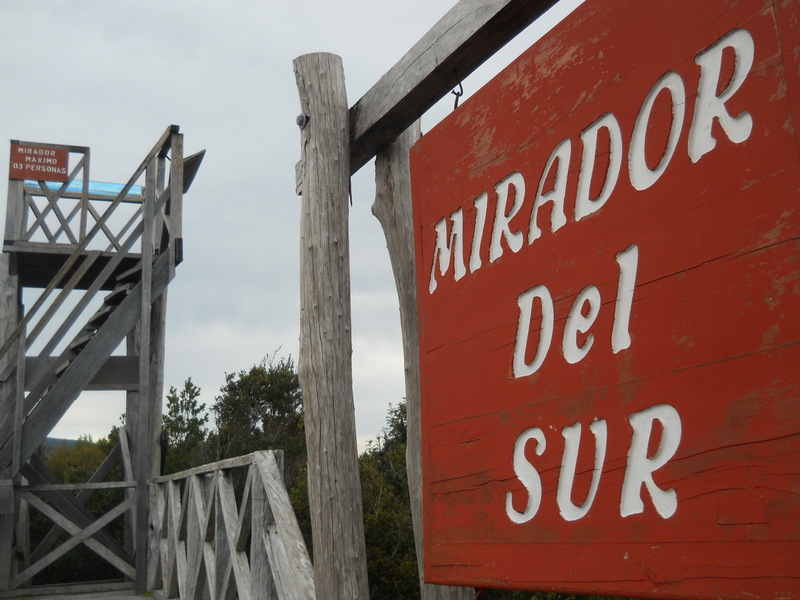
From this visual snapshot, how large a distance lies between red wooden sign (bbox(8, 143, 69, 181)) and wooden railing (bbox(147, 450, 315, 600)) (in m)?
4.94

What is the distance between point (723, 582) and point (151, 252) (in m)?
8.09

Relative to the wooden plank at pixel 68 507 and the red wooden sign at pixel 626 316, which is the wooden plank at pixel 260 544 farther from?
the wooden plank at pixel 68 507

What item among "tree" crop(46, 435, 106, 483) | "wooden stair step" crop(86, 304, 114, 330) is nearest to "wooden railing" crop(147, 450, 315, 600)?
"wooden stair step" crop(86, 304, 114, 330)

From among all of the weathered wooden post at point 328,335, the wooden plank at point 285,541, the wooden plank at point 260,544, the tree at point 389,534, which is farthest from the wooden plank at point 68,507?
the weathered wooden post at point 328,335

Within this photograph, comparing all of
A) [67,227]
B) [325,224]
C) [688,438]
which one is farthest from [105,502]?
[688,438]

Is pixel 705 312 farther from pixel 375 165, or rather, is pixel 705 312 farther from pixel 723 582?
pixel 375 165

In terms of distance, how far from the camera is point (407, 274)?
3.14 m

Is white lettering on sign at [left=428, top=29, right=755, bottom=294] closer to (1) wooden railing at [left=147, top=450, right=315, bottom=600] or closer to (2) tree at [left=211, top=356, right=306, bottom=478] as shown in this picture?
(1) wooden railing at [left=147, top=450, right=315, bottom=600]

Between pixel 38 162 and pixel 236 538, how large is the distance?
7.71 m

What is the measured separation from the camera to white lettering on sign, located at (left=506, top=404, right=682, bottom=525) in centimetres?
165

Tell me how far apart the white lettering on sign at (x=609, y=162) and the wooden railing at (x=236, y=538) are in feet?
6.52

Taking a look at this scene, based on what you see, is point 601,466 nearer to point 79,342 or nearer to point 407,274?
point 407,274

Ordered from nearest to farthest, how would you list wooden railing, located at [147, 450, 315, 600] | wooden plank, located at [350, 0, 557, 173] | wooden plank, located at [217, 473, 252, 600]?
wooden plank, located at [350, 0, 557, 173]
wooden railing, located at [147, 450, 315, 600]
wooden plank, located at [217, 473, 252, 600]

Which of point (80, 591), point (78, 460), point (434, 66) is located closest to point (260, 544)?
point (434, 66)
